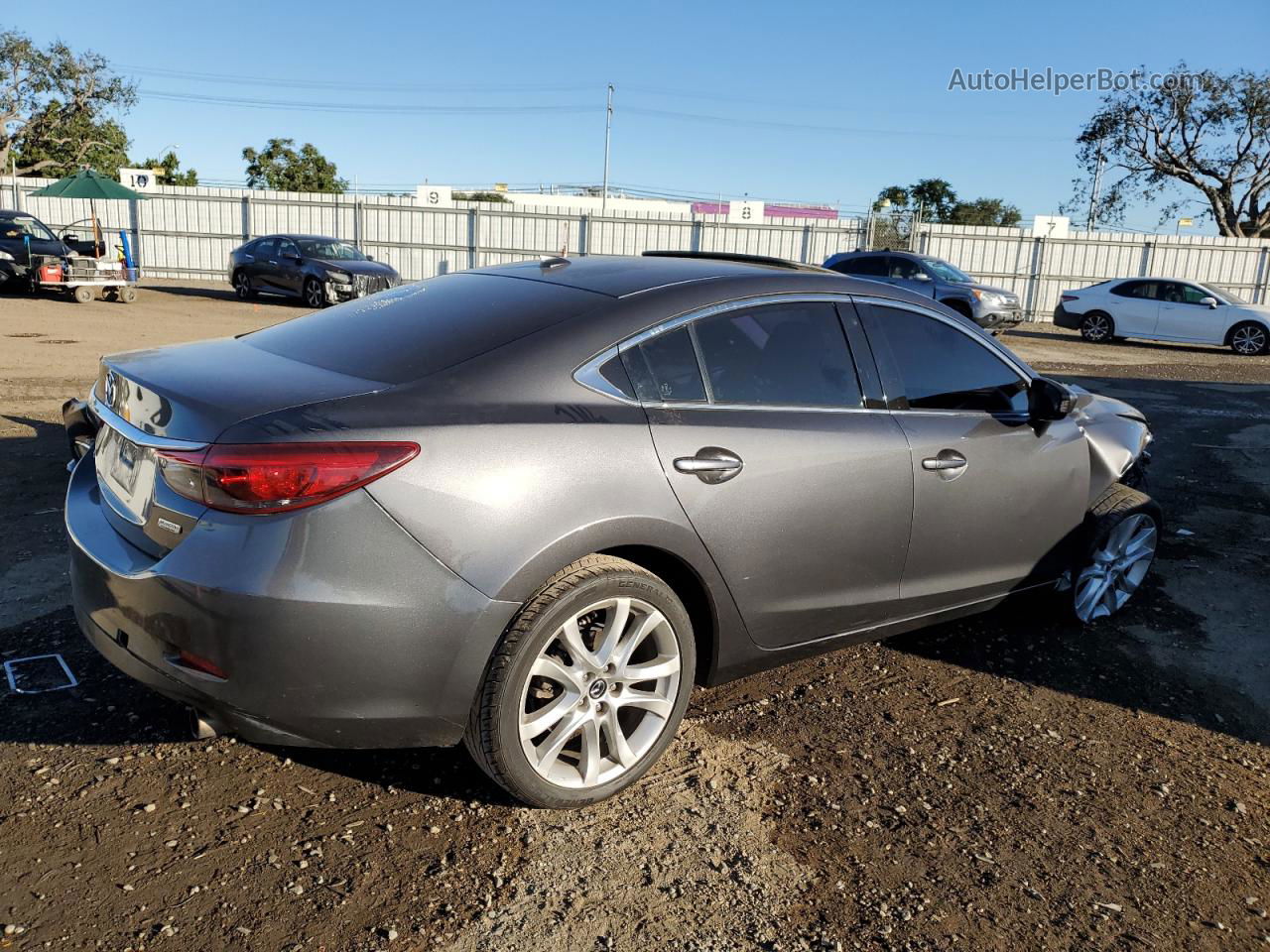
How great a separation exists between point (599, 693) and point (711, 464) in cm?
76

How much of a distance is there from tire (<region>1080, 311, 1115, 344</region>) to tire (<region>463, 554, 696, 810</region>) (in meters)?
21.4

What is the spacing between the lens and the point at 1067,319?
22.0 m

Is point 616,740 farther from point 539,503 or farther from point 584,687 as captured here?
point 539,503

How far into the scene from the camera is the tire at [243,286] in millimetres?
22513

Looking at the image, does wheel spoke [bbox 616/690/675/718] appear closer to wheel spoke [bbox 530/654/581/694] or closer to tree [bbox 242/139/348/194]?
wheel spoke [bbox 530/654/581/694]

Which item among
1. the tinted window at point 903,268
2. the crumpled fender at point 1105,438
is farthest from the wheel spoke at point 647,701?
the tinted window at point 903,268

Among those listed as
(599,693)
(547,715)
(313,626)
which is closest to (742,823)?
(599,693)

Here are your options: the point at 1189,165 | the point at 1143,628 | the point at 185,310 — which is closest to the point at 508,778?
the point at 1143,628

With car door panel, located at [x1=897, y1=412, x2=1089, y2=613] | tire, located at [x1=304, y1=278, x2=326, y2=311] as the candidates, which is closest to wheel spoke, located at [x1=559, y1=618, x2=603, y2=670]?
car door panel, located at [x1=897, y1=412, x2=1089, y2=613]

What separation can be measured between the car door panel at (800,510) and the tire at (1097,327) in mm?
20486

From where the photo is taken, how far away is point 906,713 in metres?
3.70

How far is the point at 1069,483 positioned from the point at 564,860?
2.76m

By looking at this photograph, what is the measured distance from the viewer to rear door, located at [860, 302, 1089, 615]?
368cm

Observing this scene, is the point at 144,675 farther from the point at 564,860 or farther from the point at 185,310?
the point at 185,310
